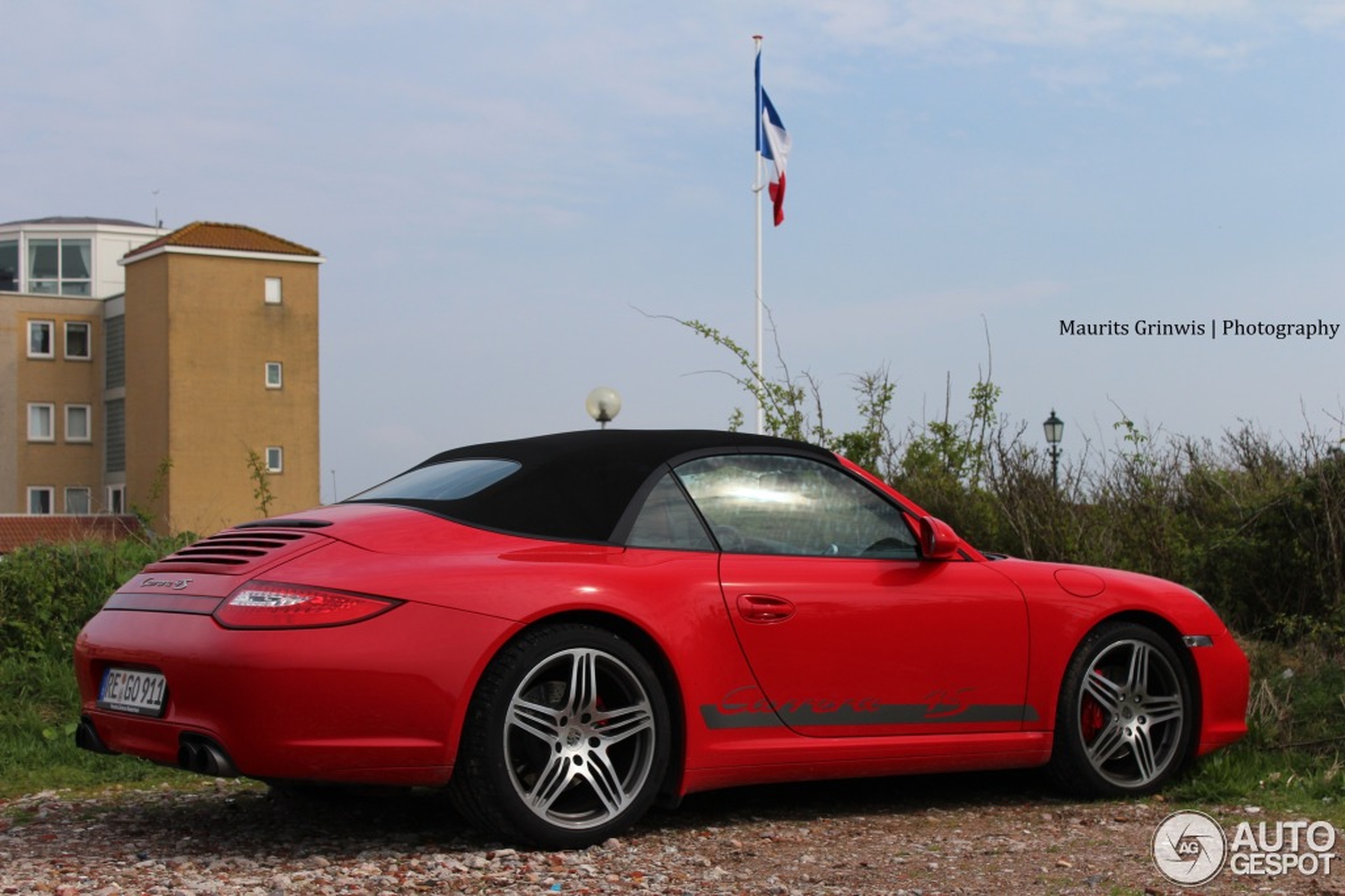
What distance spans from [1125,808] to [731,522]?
1.92 m

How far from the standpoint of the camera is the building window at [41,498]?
75062mm

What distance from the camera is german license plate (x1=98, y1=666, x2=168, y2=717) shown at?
5.53 m

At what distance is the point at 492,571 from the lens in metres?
5.55

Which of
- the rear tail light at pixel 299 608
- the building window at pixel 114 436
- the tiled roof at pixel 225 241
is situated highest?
the tiled roof at pixel 225 241

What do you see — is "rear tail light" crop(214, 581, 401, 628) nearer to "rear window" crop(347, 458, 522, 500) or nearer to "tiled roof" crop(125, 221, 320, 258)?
"rear window" crop(347, 458, 522, 500)

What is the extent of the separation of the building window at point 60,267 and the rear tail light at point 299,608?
251 feet

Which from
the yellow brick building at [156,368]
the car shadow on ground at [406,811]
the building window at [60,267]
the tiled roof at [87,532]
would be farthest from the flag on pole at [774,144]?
the building window at [60,267]

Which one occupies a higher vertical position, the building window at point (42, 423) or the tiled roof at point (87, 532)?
the building window at point (42, 423)

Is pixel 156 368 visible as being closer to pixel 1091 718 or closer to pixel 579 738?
pixel 1091 718

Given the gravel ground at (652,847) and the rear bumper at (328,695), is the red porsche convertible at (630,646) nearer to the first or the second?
the rear bumper at (328,695)

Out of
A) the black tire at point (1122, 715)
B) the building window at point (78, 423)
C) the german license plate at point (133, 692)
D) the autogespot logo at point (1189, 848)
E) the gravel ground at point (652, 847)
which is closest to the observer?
the gravel ground at point (652, 847)

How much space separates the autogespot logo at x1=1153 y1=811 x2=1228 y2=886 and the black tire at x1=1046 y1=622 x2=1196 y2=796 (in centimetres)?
34

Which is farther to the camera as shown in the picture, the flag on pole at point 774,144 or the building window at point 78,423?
the building window at point 78,423

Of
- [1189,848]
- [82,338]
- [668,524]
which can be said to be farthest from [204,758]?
[82,338]
